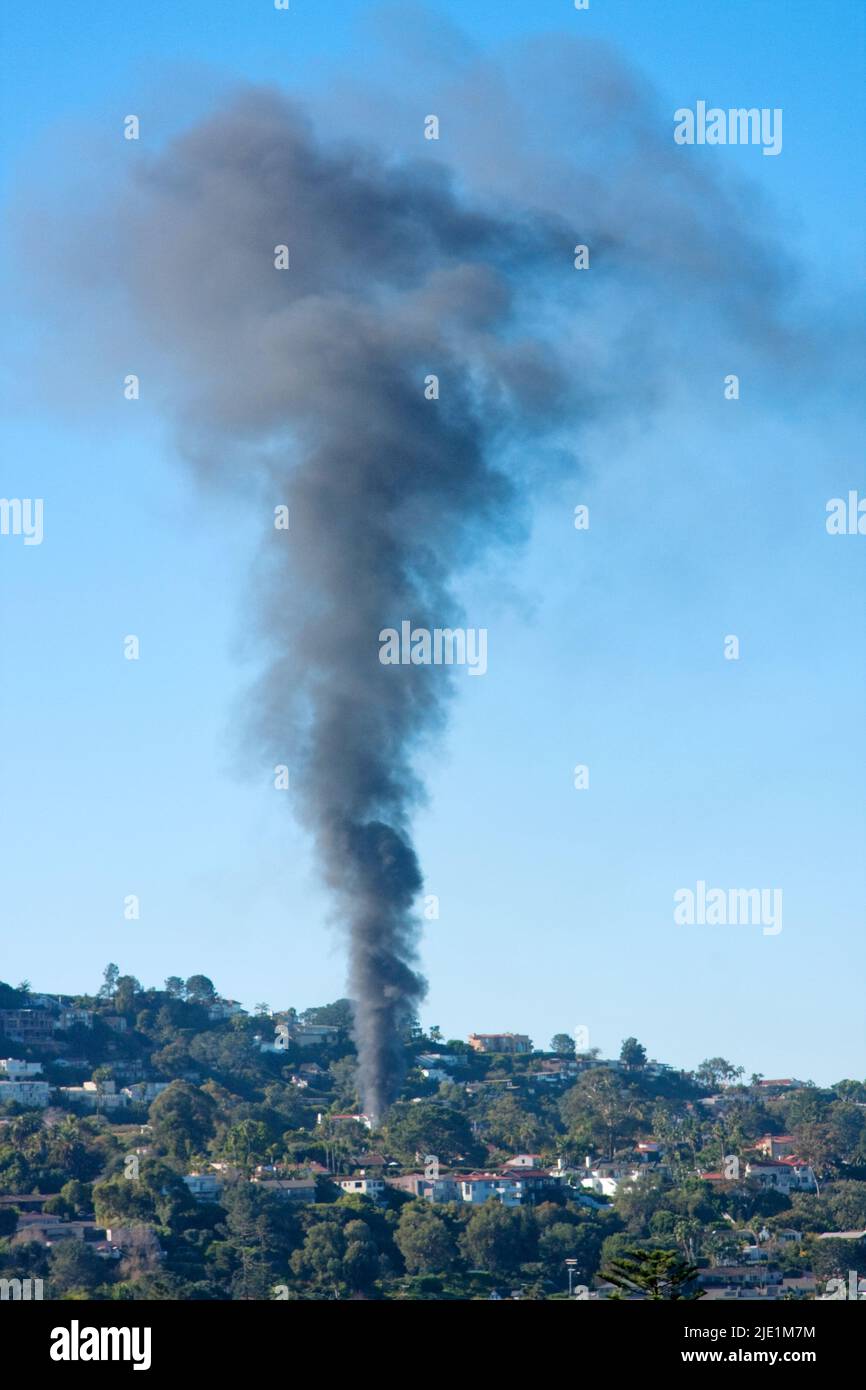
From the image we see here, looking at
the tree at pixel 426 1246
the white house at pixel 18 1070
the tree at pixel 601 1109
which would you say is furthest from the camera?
the white house at pixel 18 1070

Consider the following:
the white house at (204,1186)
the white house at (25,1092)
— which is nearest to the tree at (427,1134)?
the white house at (204,1186)

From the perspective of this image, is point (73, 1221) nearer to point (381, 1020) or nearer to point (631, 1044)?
point (381, 1020)

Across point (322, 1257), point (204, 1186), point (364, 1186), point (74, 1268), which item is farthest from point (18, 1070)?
point (74, 1268)

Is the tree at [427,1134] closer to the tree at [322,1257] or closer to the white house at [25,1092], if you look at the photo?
the white house at [25,1092]

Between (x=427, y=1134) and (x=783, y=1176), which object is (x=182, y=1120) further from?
(x=783, y=1176)

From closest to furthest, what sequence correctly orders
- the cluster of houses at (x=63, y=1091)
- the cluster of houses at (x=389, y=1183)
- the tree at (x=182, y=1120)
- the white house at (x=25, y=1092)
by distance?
the cluster of houses at (x=389, y=1183) → the tree at (x=182, y=1120) → the cluster of houses at (x=63, y=1091) → the white house at (x=25, y=1092)

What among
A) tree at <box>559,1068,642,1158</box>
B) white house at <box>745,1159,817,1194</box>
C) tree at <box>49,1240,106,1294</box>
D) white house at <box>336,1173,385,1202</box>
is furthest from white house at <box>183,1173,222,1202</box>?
tree at <box>559,1068,642,1158</box>
